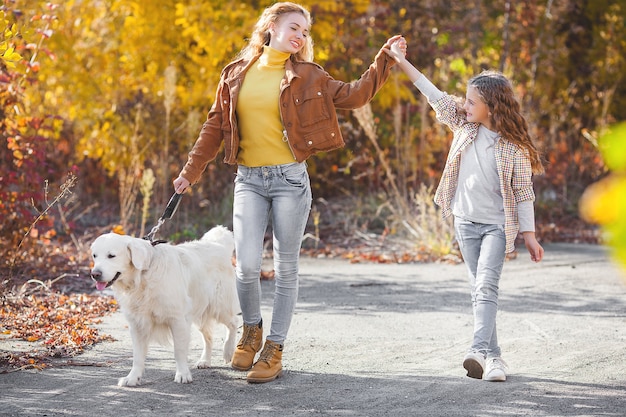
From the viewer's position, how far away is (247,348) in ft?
15.3

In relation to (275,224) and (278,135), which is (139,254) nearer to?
(275,224)

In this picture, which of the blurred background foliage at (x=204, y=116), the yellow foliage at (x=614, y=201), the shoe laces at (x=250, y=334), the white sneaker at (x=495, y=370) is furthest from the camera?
the blurred background foliage at (x=204, y=116)

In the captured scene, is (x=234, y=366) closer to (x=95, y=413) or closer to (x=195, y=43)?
(x=95, y=413)

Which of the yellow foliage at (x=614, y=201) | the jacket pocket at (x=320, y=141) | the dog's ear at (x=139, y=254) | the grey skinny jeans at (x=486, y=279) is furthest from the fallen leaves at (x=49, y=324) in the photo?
the yellow foliage at (x=614, y=201)

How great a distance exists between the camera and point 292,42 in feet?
14.6

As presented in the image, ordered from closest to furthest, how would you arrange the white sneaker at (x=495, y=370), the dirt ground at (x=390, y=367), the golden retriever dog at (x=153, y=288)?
the dirt ground at (x=390, y=367)
the golden retriever dog at (x=153, y=288)
the white sneaker at (x=495, y=370)

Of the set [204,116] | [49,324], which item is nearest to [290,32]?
[49,324]

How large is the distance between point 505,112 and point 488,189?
405 millimetres

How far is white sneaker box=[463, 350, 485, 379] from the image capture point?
437cm

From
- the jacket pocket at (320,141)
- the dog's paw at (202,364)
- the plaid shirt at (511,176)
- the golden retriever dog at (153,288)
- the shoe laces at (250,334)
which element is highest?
the jacket pocket at (320,141)

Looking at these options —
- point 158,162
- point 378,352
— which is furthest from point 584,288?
point 158,162

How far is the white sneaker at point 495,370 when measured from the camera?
4340 millimetres

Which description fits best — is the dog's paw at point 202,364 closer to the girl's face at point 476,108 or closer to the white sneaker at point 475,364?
the white sneaker at point 475,364

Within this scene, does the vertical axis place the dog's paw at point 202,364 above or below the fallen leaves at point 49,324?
below
